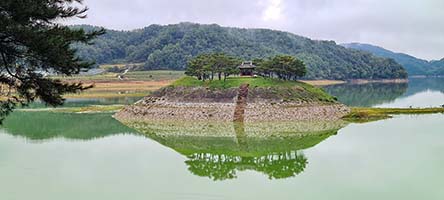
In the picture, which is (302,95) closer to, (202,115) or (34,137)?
(202,115)

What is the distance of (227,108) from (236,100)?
137 cm

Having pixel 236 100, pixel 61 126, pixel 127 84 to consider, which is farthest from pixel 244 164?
pixel 127 84

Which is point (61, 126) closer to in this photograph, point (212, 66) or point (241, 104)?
point (212, 66)

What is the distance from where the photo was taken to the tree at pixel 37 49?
10305mm

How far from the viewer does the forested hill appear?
5541 inches

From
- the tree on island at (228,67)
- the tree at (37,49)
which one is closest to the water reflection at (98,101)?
the tree on island at (228,67)

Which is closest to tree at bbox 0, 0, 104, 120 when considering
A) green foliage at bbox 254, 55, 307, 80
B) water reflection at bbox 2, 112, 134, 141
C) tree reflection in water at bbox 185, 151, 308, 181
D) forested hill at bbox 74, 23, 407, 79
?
tree reflection in water at bbox 185, 151, 308, 181

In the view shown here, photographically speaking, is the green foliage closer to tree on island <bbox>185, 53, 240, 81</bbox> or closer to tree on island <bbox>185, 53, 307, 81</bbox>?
tree on island <bbox>185, 53, 307, 81</bbox>

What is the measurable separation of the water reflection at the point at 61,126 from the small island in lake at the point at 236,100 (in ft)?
9.92

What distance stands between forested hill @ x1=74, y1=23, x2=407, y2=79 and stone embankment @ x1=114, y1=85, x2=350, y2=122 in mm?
81888

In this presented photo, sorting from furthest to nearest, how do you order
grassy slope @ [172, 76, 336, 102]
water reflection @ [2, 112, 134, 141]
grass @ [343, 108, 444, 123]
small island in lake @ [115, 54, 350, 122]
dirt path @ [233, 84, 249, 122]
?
grassy slope @ [172, 76, 336, 102]
grass @ [343, 108, 444, 123]
small island in lake @ [115, 54, 350, 122]
dirt path @ [233, 84, 249, 122]
water reflection @ [2, 112, 134, 141]

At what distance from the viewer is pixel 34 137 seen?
1459 inches

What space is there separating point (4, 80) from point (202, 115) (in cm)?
3399

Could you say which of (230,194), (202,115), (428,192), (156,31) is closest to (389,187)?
(428,192)
